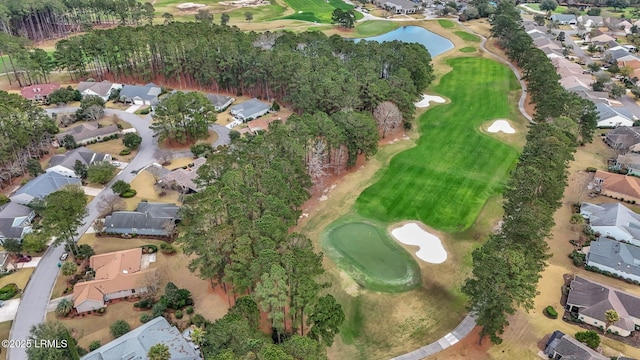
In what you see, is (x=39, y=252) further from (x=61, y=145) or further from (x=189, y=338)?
(x=61, y=145)

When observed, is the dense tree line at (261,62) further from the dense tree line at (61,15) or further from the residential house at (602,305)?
the residential house at (602,305)

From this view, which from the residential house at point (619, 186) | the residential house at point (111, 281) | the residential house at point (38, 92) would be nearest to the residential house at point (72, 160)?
the residential house at point (111, 281)

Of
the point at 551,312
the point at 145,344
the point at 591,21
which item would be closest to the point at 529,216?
the point at 551,312

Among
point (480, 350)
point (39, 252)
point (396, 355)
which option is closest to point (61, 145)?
point (39, 252)

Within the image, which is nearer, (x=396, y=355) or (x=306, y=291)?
→ (x=306, y=291)

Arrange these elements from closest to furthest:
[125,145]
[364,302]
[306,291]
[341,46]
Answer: [306,291], [364,302], [125,145], [341,46]

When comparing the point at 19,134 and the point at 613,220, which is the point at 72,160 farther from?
the point at 613,220
